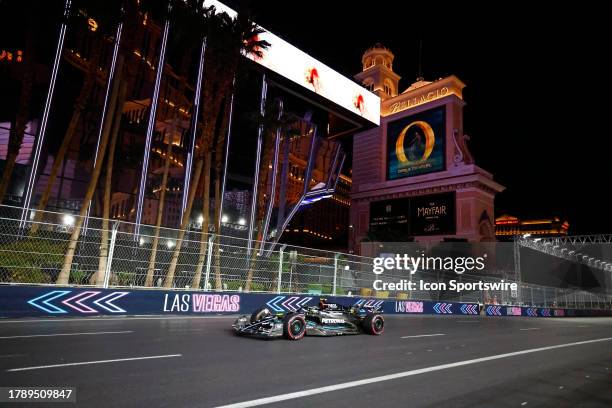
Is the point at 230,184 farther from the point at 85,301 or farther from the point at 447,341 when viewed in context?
the point at 447,341

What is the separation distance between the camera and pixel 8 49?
23578 millimetres

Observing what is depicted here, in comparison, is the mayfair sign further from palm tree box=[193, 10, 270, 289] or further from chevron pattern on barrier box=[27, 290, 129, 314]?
chevron pattern on barrier box=[27, 290, 129, 314]

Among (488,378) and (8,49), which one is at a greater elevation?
(8,49)

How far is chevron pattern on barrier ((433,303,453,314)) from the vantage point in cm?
2371

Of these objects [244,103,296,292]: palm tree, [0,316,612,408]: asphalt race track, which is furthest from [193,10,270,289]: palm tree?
[0,316,612,408]: asphalt race track

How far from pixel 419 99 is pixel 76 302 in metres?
62.3

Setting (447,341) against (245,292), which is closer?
(447,341)

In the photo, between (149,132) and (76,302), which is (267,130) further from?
(76,302)

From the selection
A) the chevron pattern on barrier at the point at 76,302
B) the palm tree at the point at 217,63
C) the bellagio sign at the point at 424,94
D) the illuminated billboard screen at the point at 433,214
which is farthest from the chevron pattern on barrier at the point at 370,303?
the bellagio sign at the point at 424,94

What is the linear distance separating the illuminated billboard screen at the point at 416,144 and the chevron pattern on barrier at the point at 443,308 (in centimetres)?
3788

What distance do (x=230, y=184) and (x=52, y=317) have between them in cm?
2697

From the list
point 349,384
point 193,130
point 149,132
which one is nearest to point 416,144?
point 193,130

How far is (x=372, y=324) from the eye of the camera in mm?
10641

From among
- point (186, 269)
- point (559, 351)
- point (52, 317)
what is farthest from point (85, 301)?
point (559, 351)
